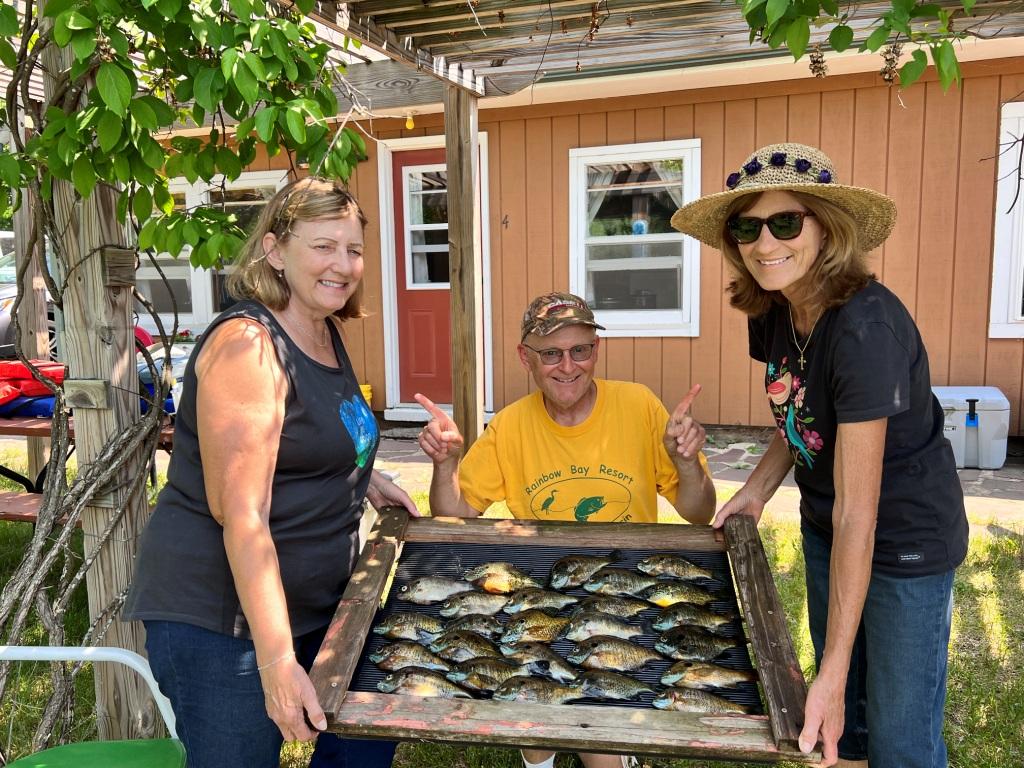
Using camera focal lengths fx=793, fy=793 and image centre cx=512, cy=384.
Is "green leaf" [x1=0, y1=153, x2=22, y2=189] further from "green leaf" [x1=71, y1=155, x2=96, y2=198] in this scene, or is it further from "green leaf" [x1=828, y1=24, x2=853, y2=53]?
"green leaf" [x1=828, y1=24, x2=853, y2=53]

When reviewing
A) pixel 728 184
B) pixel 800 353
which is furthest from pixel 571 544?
pixel 728 184

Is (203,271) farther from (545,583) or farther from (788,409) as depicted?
(788,409)

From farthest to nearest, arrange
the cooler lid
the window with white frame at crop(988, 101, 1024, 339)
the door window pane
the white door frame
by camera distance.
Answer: the door window pane, the white door frame, the window with white frame at crop(988, 101, 1024, 339), the cooler lid

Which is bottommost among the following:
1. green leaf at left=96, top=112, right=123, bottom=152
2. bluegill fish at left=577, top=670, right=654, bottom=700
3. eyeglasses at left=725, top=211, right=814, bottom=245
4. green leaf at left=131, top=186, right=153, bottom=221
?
bluegill fish at left=577, top=670, right=654, bottom=700

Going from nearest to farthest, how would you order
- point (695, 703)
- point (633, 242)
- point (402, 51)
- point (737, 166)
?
point (695, 703) → point (402, 51) → point (737, 166) → point (633, 242)

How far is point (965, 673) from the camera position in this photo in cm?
345

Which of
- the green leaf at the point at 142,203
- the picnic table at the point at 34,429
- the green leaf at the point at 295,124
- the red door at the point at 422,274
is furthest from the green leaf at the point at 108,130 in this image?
the red door at the point at 422,274

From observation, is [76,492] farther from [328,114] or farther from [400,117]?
[400,117]

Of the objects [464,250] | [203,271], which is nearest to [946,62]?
[464,250]

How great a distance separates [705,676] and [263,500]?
1.04m

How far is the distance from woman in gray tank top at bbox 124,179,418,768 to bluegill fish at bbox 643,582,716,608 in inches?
31.6

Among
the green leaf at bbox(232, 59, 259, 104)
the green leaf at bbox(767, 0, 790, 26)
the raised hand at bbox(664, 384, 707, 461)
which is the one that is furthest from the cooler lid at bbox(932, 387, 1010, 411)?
the green leaf at bbox(232, 59, 259, 104)

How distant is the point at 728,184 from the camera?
2031 mm

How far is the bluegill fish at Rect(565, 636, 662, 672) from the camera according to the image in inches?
72.0
